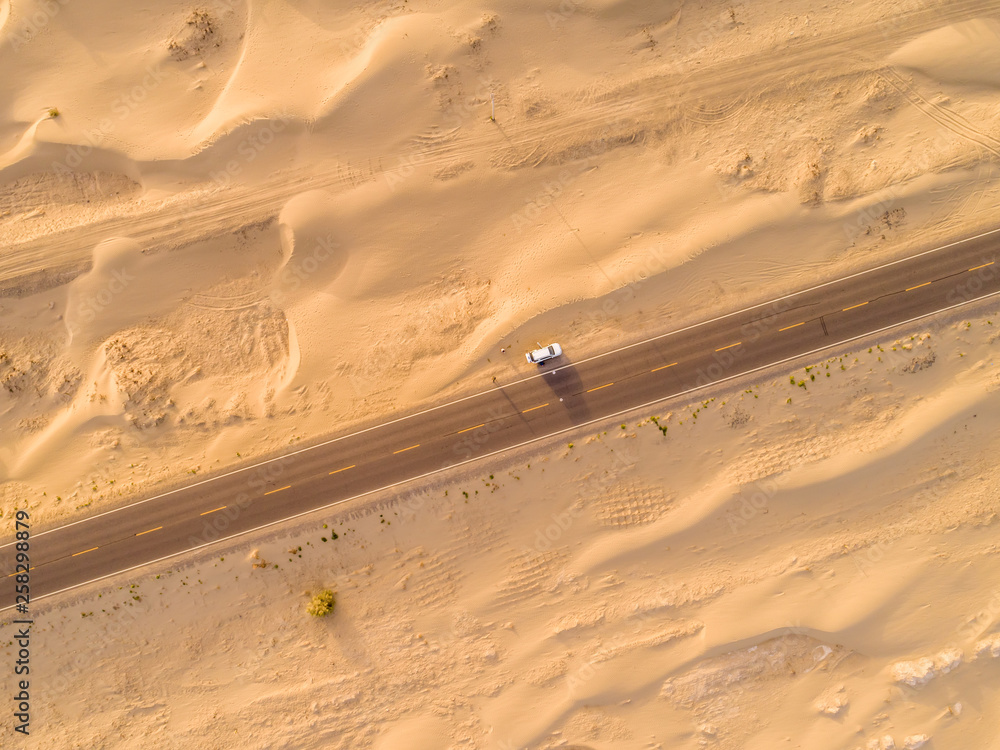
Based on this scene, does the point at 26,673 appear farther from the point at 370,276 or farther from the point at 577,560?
the point at 577,560

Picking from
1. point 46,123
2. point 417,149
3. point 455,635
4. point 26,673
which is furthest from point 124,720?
point 417,149

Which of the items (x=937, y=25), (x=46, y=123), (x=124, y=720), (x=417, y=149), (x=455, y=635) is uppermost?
(x=46, y=123)

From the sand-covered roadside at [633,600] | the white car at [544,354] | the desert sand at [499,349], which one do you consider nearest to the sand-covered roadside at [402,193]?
the desert sand at [499,349]

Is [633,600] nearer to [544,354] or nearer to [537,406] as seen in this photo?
[537,406]

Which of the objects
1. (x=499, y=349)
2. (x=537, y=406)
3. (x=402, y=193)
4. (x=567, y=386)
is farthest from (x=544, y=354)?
(x=402, y=193)

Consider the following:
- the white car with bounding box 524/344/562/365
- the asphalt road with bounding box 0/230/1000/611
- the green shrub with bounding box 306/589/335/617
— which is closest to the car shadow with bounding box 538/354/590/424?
the asphalt road with bounding box 0/230/1000/611

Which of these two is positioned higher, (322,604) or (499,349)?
(499,349)
